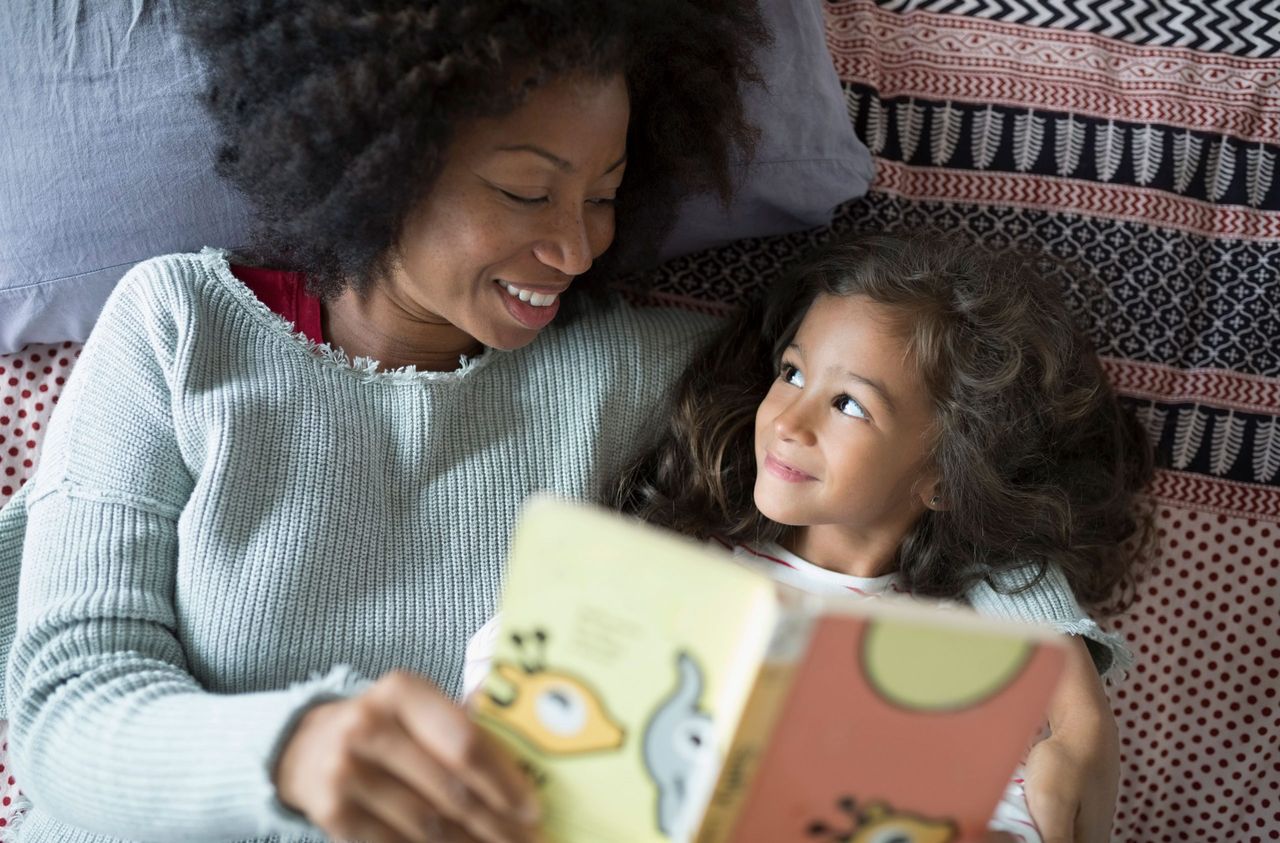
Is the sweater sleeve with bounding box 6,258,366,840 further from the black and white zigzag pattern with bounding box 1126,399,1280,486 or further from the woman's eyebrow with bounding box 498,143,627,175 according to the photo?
the black and white zigzag pattern with bounding box 1126,399,1280,486

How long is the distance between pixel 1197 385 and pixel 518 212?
1013mm

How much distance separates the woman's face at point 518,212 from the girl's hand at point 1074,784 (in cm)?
77

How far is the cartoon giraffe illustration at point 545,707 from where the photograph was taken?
0.78 metres

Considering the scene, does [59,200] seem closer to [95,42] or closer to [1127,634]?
[95,42]

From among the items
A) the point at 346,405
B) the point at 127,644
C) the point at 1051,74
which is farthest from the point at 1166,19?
the point at 127,644

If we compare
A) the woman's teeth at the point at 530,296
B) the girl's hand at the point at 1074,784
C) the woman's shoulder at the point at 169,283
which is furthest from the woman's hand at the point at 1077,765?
the woman's shoulder at the point at 169,283

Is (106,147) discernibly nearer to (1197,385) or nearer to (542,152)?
(542,152)

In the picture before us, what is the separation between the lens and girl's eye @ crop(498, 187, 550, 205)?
1130 mm

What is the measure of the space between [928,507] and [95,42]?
3.72ft

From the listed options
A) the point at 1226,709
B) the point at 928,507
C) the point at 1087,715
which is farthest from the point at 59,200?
the point at 1226,709

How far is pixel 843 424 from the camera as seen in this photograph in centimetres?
128

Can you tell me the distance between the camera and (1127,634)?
5.12 feet

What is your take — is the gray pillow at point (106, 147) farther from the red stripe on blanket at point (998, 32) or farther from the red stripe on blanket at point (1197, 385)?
the red stripe on blanket at point (1197, 385)

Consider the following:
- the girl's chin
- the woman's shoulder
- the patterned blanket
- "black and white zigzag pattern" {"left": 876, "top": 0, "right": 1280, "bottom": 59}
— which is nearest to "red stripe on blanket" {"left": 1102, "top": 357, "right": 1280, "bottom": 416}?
the patterned blanket
